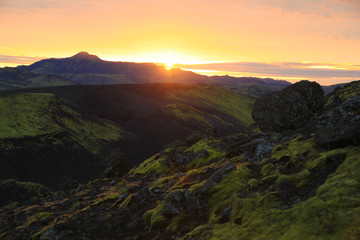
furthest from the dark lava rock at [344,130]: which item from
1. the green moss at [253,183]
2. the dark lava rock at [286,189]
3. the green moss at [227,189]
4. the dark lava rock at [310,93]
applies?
the dark lava rock at [310,93]

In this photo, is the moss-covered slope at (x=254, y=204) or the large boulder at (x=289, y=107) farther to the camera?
the large boulder at (x=289, y=107)

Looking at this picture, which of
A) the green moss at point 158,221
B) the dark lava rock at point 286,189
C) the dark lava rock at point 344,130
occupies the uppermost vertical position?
the dark lava rock at point 344,130

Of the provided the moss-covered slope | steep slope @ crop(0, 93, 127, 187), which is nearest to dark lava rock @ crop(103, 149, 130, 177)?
the moss-covered slope

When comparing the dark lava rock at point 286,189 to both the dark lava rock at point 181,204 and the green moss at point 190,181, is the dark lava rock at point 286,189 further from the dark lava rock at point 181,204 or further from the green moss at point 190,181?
the green moss at point 190,181

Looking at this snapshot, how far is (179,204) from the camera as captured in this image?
27.1m

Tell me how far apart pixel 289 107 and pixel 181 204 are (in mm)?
25105

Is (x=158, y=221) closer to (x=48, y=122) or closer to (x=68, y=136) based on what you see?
(x=68, y=136)

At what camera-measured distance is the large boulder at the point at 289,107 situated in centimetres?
A: 4225

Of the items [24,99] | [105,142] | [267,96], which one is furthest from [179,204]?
[24,99]

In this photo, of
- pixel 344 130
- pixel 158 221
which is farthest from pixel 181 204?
pixel 344 130

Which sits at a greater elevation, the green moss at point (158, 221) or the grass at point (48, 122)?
the green moss at point (158, 221)

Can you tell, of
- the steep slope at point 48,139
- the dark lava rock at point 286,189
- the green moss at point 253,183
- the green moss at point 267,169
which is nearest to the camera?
the dark lava rock at point 286,189

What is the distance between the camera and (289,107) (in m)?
42.4

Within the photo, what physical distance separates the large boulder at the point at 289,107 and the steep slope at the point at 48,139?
73090mm
